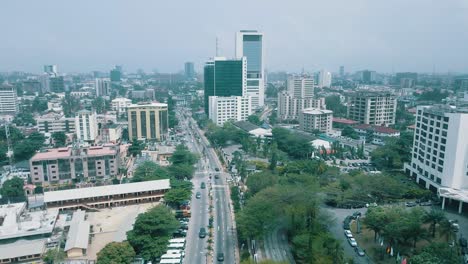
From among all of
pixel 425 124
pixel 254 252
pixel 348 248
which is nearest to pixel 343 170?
pixel 425 124

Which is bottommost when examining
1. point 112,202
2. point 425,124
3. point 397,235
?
point 112,202

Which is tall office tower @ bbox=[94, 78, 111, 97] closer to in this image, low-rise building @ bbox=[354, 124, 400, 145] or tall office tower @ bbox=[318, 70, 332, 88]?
tall office tower @ bbox=[318, 70, 332, 88]

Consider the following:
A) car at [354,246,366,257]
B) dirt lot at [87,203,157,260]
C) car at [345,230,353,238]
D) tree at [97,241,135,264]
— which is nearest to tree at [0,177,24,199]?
dirt lot at [87,203,157,260]

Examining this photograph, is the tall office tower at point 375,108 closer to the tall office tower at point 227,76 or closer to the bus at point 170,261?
the tall office tower at point 227,76

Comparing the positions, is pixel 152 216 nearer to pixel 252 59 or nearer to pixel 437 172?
pixel 437 172

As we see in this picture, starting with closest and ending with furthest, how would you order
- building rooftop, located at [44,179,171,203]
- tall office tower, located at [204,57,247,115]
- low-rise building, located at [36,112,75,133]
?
building rooftop, located at [44,179,171,203] → low-rise building, located at [36,112,75,133] → tall office tower, located at [204,57,247,115]

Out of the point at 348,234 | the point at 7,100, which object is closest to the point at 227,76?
the point at 7,100
